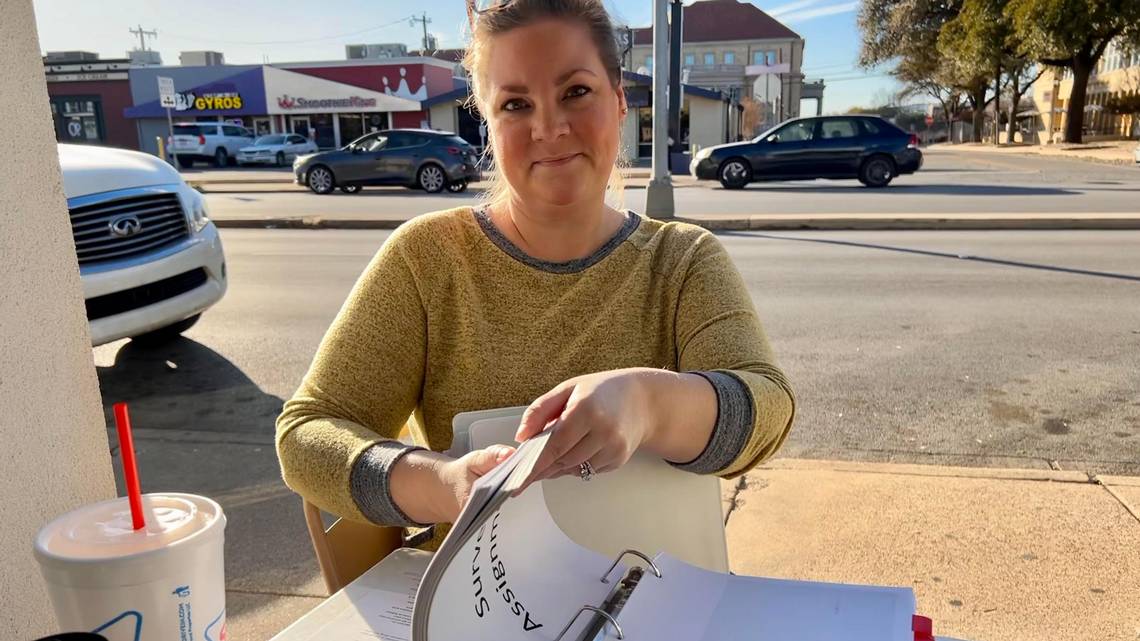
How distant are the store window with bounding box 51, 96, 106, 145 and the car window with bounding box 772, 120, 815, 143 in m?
33.3

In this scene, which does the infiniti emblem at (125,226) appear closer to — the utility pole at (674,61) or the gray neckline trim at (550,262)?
the gray neckline trim at (550,262)

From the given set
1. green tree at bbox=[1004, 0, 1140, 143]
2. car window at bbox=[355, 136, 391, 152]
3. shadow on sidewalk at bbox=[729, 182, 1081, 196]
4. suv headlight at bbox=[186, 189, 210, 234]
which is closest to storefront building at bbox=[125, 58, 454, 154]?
car window at bbox=[355, 136, 391, 152]

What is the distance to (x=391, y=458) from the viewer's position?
50.3 inches

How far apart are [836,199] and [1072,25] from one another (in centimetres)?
2296

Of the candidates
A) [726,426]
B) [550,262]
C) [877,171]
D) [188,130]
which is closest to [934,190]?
[877,171]

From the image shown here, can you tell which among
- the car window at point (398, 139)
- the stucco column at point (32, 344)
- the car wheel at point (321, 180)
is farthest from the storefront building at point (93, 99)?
the stucco column at point (32, 344)

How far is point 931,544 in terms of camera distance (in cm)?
276

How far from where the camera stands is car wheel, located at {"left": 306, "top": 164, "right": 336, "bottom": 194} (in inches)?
720

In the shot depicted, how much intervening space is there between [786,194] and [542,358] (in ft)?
49.4

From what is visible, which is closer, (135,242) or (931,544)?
(931,544)

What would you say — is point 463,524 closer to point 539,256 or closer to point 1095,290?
point 539,256

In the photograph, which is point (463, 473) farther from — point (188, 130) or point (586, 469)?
point (188, 130)

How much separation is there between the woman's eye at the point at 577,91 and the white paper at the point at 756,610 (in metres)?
0.85

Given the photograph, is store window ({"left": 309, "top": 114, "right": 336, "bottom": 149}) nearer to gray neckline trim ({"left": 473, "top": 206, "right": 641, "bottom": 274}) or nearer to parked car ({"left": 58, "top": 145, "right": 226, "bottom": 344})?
parked car ({"left": 58, "top": 145, "right": 226, "bottom": 344})
